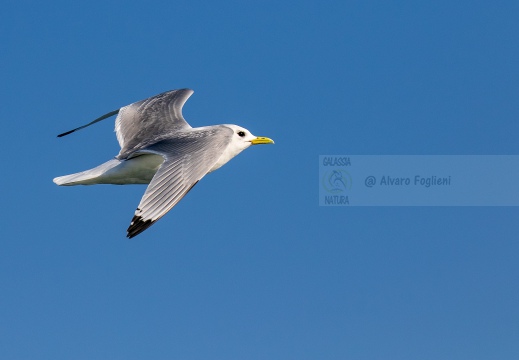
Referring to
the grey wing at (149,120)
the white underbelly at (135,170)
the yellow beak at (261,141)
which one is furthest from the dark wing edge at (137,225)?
the yellow beak at (261,141)

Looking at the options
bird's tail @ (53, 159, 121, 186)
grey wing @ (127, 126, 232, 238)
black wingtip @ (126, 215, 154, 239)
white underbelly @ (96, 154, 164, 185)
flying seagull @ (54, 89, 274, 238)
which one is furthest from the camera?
bird's tail @ (53, 159, 121, 186)

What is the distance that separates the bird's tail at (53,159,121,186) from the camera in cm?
1244

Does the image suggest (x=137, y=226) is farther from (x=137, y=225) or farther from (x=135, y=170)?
(x=135, y=170)

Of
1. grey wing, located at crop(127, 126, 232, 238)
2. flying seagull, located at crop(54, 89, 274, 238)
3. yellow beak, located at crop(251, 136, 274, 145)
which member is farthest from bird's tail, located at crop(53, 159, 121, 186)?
yellow beak, located at crop(251, 136, 274, 145)

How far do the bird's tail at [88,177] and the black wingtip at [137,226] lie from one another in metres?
2.82

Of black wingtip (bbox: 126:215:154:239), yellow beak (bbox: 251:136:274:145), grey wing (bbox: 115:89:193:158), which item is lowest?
black wingtip (bbox: 126:215:154:239)

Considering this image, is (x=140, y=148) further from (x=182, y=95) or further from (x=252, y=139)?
(x=182, y=95)

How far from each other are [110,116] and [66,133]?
0.88 metres

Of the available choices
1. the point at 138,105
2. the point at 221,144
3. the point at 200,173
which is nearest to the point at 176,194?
the point at 200,173

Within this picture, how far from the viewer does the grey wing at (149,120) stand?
514 inches

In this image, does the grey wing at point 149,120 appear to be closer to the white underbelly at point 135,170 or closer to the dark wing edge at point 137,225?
the white underbelly at point 135,170

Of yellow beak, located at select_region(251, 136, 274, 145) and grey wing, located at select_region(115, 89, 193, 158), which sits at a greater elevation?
grey wing, located at select_region(115, 89, 193, 158)

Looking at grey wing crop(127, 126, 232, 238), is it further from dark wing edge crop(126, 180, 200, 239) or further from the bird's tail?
the bird's tail

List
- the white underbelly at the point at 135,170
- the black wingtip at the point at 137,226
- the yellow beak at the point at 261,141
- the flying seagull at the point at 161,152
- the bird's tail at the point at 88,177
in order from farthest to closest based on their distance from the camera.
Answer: the yellow beak at the point at 261,141 → the bird's tail at the point at 88,177 → the white underbelly at the point at 135,170 → the flying seagull at the point at 161,152 → the black wingtip at the point at 137,226
